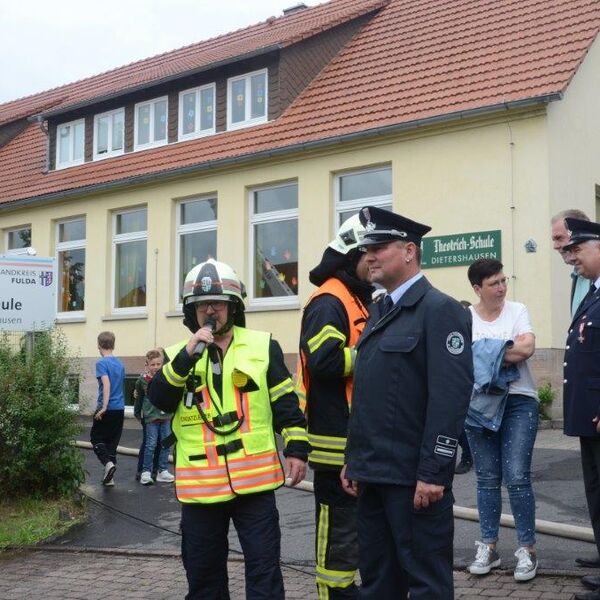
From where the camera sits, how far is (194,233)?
19297 mm

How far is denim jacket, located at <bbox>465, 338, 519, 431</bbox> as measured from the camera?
20.6ft

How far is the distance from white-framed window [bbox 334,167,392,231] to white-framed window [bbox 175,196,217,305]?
116 inches

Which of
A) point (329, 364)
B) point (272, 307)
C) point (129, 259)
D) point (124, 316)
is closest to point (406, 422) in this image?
point (329, 364)

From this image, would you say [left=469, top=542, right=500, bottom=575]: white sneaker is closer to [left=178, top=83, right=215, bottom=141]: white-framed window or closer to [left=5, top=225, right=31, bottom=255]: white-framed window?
[left=178, top=83, right=215, bottom=141]: white-framed window

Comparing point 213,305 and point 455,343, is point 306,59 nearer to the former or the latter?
point 213,305

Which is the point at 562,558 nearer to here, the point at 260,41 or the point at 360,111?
the point at 360,111

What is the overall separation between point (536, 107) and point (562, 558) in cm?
902

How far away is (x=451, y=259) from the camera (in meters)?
14.9

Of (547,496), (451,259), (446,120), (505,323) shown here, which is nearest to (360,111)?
(446,120)

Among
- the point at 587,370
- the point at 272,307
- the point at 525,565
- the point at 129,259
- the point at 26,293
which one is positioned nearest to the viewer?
the point at 587,370

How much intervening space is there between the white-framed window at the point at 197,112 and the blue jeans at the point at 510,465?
46.2 ft

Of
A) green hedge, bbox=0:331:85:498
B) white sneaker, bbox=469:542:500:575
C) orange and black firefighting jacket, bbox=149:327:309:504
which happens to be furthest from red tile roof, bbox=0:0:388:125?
orange and black firefighting jacket, bbox=149:327:309:504

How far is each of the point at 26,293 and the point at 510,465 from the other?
21.6ft

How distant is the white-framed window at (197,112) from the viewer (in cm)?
1973
